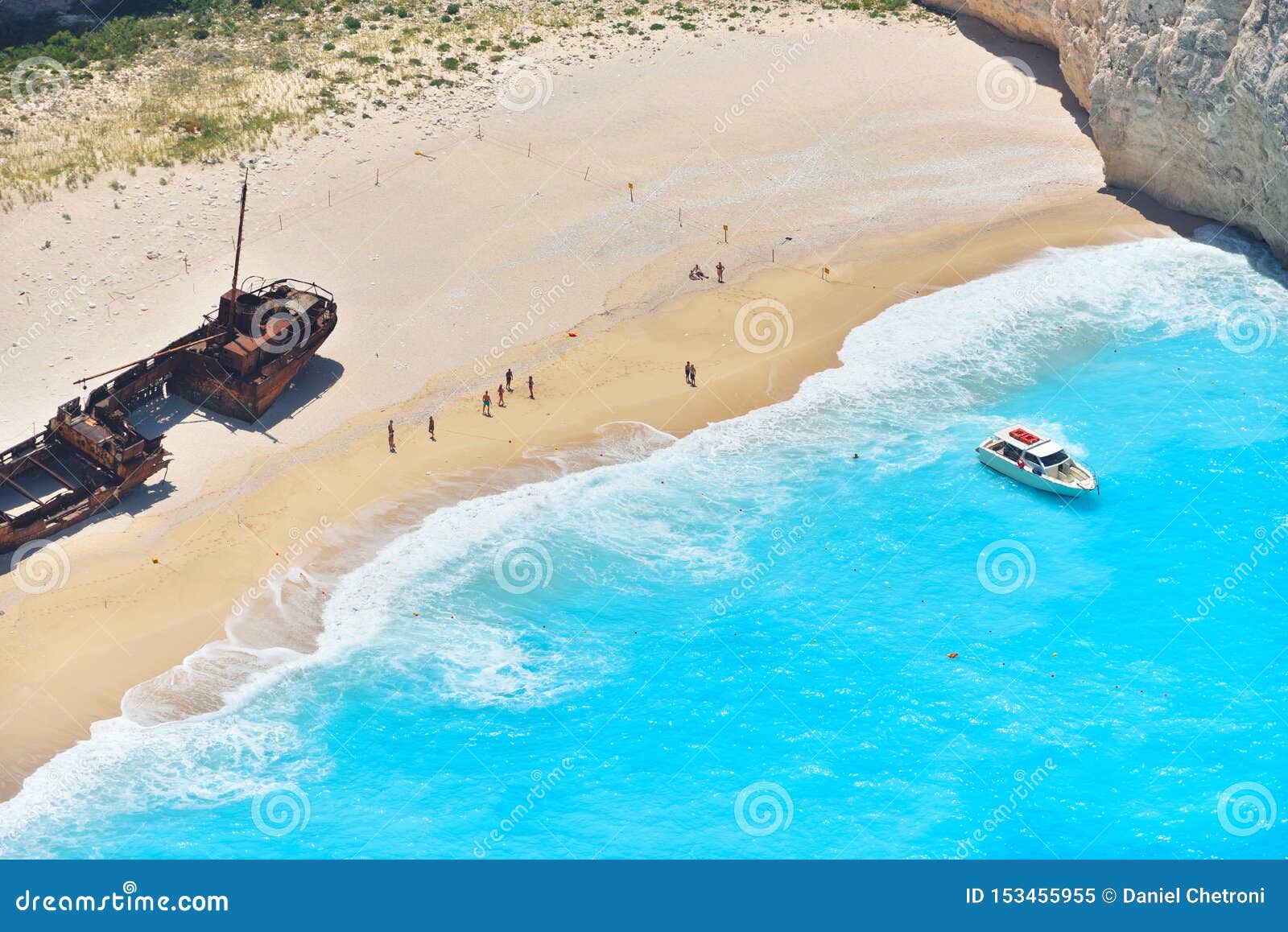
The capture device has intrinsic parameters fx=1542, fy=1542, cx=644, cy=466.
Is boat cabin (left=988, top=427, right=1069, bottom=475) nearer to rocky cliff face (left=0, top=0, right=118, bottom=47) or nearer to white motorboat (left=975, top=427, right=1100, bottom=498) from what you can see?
white motorboat (left=975, top=427, right=1100, bottom=498)

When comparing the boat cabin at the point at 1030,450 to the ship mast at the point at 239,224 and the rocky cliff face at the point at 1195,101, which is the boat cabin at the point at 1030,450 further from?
the ship mast at the point at 239,224

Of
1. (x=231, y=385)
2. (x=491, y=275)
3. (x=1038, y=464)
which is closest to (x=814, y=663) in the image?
(x=1038, y=464)

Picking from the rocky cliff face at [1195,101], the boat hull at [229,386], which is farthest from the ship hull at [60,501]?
the rocky cliff face at [1195,101]

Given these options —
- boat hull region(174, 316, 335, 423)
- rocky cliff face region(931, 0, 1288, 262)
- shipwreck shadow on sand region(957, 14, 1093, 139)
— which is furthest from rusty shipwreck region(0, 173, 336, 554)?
shipwreck shadow on sand region(957, 14, 1093, 139)

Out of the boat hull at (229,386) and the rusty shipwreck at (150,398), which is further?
the boat hull at (229,386)

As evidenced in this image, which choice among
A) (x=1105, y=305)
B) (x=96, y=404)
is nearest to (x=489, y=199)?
(x=96, y=404)

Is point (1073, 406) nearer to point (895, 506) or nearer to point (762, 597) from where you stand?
point (895, 506)
